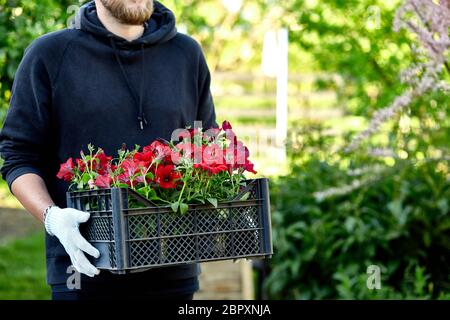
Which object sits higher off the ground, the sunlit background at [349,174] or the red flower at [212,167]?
the sunlit background at [349,174]

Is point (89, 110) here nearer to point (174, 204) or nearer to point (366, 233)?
point (174, 204)

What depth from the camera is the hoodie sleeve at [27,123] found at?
9.82ft

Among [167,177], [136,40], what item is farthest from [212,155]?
[136,40]

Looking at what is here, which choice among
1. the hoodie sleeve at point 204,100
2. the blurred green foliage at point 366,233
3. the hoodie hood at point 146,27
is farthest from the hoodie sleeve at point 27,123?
the blurred green foliage at point 366,233

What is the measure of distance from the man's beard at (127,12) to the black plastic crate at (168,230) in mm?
695

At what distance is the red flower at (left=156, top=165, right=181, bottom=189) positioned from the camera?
2645mm

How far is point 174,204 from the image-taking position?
260 centimetres

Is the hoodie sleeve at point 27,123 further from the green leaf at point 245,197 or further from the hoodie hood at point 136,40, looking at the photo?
the green leaf at point 245,197

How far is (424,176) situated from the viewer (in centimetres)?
616

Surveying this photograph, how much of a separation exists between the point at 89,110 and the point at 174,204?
63 centimetres

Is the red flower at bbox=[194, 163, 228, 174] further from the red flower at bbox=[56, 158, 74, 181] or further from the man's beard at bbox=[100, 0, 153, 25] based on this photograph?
the man's beard at bbox=[100, 0, 153, 25]

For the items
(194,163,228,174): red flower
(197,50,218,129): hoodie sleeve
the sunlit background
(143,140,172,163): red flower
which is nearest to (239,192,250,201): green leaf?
(194,163,228,174): red flower
